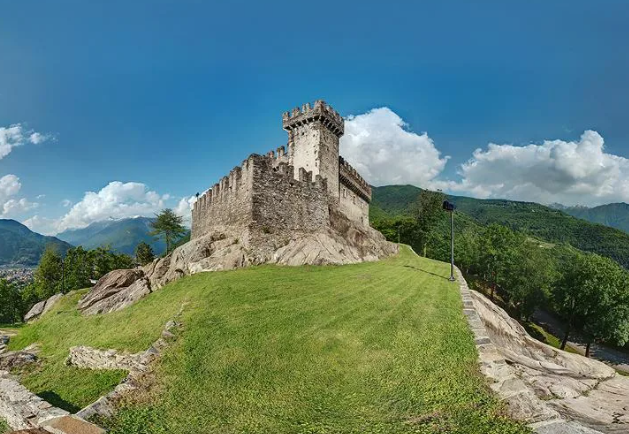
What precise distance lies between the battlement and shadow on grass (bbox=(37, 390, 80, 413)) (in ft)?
102

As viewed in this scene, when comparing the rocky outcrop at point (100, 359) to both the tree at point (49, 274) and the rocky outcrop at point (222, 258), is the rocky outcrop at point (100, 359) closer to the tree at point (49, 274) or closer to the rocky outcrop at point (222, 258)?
the rocky outcrop at point (222, 258)

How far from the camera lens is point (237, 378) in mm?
10148

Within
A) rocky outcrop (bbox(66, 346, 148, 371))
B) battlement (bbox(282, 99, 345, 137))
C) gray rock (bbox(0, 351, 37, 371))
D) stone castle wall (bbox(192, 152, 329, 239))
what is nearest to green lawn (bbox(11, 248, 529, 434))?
rocky outcrop (bbox(66, 346, 148, 371))

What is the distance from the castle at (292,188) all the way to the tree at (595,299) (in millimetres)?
33753

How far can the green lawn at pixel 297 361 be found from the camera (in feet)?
26.5

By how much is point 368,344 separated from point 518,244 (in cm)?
6407

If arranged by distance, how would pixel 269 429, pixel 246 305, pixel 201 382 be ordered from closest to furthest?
pixel 269 429 → pixel 201 382 → pixel 246 305

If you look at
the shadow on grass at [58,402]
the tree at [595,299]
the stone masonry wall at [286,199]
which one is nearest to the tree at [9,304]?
the stone masonry wall at [286,199]

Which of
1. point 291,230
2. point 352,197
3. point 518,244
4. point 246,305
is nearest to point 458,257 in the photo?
point 518,244

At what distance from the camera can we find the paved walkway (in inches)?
1703

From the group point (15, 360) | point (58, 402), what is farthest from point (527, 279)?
point (15, 360)

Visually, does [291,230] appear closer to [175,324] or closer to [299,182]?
[299,182]

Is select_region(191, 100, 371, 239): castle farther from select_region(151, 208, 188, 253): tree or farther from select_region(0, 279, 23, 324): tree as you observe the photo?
select_region(0, 279, 23, 324): tree

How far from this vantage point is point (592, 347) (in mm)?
49375
